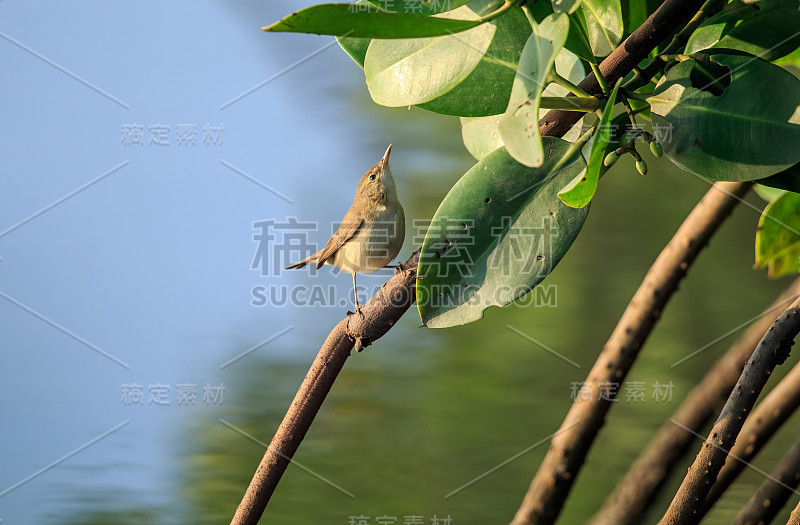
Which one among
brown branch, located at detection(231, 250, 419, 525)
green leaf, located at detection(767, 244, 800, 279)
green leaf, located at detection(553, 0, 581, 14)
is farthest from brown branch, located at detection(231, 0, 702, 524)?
green leaf, located at detection(767, 244, 800, 279)

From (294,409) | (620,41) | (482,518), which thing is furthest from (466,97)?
(482,518)

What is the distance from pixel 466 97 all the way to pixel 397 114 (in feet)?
2.95

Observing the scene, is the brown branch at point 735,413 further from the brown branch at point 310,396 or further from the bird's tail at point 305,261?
the bird's tail at point 305,261

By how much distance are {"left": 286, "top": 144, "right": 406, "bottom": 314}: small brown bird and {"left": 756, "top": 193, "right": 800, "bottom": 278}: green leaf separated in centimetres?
52

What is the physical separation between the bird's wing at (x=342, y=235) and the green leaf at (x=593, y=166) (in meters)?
0.70

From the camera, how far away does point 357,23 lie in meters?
0.33

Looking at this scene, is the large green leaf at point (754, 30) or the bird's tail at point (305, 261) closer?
the large green leaf at point (754, 30)

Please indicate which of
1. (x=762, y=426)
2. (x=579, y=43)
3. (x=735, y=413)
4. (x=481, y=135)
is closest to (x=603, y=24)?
(x=579, y=43)

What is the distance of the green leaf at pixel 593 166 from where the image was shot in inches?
14.7

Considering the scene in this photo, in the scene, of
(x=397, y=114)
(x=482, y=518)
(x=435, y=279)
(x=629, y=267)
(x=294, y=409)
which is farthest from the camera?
(x=397, y=114)

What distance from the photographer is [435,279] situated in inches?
17.1

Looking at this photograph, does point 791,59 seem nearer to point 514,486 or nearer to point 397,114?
point 514,486

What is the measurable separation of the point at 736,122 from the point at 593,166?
3.8 inches

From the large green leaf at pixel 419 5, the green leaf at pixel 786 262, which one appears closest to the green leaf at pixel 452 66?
the large green leaf at pixel 419 5
